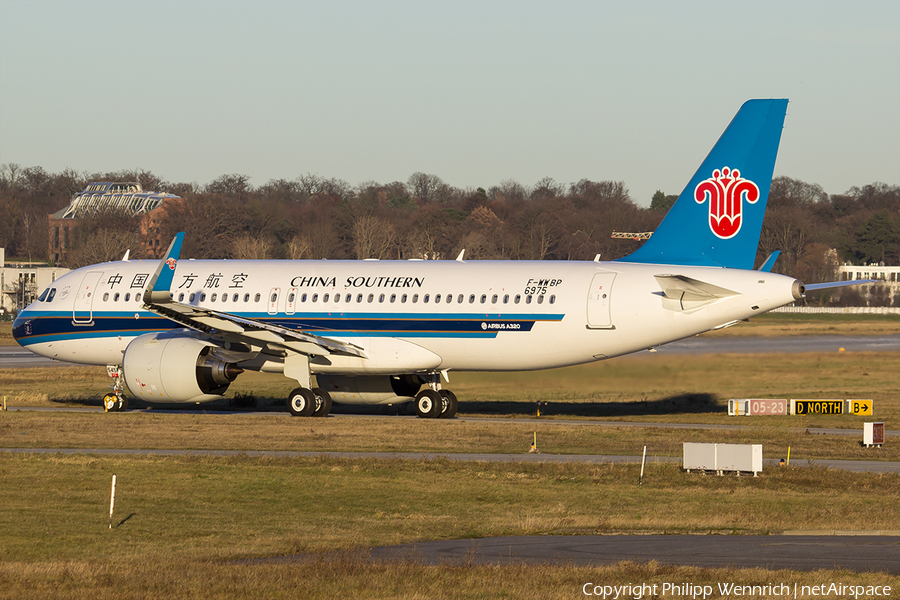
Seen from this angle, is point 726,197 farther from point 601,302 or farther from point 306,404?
point 306,404

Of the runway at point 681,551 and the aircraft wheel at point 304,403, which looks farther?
the aircraft wheel at point 304,403

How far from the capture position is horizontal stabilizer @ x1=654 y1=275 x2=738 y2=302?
3428 cm

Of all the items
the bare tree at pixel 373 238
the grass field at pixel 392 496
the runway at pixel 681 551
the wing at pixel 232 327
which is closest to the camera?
the grass field at pixel 392 496

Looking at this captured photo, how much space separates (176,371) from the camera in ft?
122

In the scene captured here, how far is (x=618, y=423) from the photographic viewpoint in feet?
130

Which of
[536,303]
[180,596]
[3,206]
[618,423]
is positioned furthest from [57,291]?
[3,206]

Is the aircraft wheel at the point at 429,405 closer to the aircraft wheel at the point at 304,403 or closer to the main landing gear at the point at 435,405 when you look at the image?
the main landing gear at the point at 435,405

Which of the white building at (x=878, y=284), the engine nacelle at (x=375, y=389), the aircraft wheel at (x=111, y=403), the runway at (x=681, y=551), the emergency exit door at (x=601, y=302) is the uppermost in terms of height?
the white building at (x=878, y=284)

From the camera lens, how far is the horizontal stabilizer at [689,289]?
34281 millimetres

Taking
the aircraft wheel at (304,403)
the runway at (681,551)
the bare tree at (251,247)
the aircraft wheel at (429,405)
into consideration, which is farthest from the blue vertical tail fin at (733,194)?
the bare tree at (251,247)

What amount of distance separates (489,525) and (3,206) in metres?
173

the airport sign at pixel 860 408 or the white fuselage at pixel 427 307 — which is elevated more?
the white fuselage at pixel 427 307

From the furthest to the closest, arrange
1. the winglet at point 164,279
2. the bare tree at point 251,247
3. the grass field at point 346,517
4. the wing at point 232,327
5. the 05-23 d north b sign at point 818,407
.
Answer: the bare tree at point 251,247 < the 05-23 d north b sign at point 818,407 < the wing at point 232,327 < the winglet at point 164,279 < the grass field at point 346,517

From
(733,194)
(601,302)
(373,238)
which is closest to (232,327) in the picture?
(601,302)
